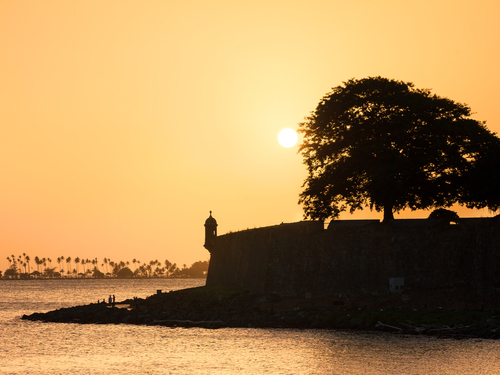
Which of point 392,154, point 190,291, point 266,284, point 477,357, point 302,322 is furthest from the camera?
point 190,291

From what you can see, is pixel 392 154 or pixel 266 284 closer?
pixel 392 154

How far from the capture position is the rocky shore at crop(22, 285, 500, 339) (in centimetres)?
3281

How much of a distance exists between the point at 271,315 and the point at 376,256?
7.30 meters

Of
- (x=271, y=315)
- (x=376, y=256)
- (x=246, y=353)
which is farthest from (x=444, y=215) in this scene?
Result: (x=246, y=353)

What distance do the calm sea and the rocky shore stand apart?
42.1 inches

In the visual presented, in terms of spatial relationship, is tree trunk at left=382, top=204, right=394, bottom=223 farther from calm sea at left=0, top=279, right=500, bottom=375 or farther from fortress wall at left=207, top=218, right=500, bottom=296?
calm sea at left=0, top=279, right=500, bottom=375

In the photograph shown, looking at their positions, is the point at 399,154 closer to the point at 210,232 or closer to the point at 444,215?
the point at 444,215

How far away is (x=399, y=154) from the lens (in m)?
40.0

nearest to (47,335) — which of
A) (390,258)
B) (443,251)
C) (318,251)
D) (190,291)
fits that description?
(190,291)

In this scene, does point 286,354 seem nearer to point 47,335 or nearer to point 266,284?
point 266,284

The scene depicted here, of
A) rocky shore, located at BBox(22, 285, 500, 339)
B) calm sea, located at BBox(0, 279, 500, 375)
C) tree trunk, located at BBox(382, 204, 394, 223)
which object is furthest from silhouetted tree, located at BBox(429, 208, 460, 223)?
calm sea, located at BBox(0, 279, 500, 375)

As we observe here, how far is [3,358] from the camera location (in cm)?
3341

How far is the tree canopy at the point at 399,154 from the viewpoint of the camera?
39.8 m

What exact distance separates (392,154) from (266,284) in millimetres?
11832
